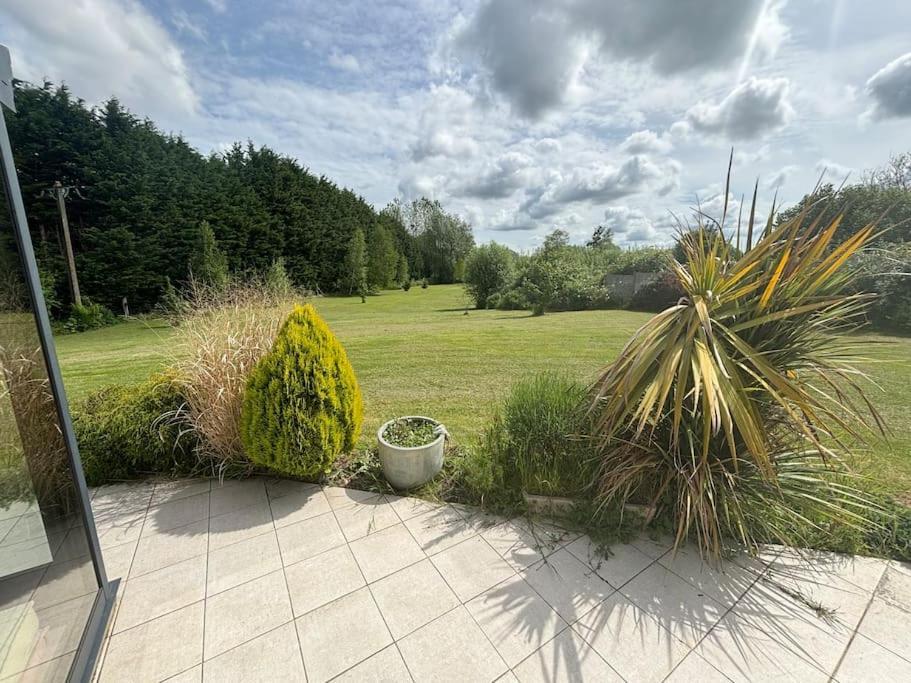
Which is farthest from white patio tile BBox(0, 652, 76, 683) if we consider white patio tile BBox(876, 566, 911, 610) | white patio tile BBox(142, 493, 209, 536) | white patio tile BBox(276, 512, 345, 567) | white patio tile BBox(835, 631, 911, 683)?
white patio tile BBox(876, 566, 911, 610)

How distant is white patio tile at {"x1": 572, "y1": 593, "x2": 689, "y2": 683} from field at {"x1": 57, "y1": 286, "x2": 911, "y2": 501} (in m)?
1.69

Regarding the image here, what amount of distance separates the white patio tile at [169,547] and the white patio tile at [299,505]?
1.37ft

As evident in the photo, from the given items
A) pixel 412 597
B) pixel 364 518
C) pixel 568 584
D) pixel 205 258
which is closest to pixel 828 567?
pixel 568 584

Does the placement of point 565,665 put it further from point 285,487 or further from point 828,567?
point 285,487

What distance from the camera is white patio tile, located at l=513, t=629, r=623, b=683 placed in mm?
1412

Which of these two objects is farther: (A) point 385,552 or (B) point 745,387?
(A) point 385,552

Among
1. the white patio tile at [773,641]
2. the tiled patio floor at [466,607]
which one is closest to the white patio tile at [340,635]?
the tiled patio floor at [466,607]

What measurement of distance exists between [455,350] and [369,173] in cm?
553

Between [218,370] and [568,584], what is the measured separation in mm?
2888

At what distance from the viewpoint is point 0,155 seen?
134 cm

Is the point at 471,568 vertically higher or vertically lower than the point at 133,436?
lower

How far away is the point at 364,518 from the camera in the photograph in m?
2.40

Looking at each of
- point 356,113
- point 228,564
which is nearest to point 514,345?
point 356,113

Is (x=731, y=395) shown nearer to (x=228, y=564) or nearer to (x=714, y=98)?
(x=228, y=564)
